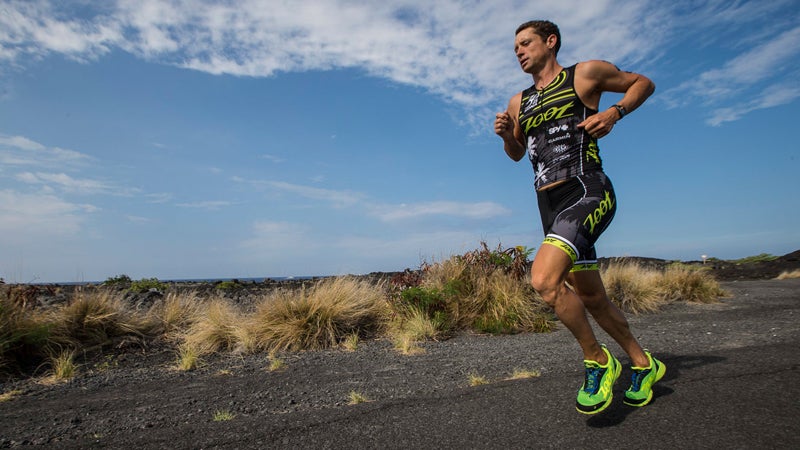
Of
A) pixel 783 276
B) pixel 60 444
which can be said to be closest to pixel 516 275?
pixel 60 444

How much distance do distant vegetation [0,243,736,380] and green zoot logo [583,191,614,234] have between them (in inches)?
147

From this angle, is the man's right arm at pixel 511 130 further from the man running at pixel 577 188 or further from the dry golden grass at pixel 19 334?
Result: the dry golden grass at pixel 19 334

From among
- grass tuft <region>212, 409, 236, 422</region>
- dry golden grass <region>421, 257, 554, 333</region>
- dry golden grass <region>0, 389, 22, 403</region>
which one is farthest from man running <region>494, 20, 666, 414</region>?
dry golden grass <region>0, 389, 22, 403</region>

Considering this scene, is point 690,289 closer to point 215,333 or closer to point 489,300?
point 489,300

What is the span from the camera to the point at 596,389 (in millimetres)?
2912

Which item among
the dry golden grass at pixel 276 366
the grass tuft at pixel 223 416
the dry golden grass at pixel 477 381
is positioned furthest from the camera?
the dry golden grass at pixel 276 366

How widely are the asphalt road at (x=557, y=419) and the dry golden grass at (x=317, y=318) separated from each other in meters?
3.72

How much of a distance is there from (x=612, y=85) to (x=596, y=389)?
2.01 m

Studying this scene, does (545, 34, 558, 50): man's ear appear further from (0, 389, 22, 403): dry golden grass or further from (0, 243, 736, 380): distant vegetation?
(0, 389, 22, 403): dry golden grass

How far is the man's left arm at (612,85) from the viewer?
322cm

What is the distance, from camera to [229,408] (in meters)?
3.93

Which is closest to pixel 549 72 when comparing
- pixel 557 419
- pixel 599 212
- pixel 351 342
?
pixel 599 212

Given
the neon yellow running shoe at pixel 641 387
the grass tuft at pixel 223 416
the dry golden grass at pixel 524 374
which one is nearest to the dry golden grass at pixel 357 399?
the grass tuft at pixel 223 416

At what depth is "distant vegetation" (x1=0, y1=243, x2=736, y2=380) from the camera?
6598 millimetres
